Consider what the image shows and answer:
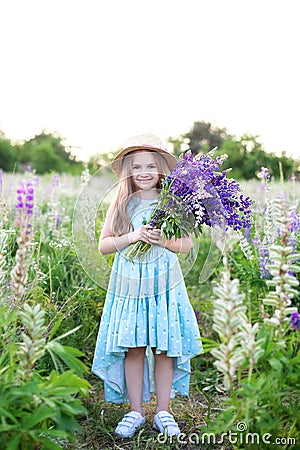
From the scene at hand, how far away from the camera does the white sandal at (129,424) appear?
3051mm

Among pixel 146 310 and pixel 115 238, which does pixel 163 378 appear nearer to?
pixel 146 310

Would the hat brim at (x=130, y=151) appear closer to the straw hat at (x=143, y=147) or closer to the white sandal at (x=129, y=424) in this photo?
the straw hat at (x=143, y=147)

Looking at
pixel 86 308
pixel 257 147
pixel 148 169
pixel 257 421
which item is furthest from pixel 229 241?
pixel 257 147

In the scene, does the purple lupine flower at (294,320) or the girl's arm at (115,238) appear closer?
the purple lupine flower at (294,320)

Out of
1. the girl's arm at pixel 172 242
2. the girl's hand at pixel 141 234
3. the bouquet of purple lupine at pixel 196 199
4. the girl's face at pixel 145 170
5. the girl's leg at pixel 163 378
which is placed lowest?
the girl's leg at pixel 163 378

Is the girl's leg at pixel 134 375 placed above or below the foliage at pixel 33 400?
below

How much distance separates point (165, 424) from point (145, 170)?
53.7 inches

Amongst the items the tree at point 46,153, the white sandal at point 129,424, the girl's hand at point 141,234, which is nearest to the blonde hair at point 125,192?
the girl's hand at point 141,234

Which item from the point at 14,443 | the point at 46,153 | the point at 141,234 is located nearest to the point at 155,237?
the point at 141,234

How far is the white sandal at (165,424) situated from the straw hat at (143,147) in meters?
1.34

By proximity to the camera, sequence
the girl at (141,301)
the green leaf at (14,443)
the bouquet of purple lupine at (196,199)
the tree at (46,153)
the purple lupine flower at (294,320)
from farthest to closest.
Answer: the tree at (46,153), the girl at (141,301), the bouquet of purple lupine at (196,199), the purple lupine flower at (294,320), the green leaf at (14,443)

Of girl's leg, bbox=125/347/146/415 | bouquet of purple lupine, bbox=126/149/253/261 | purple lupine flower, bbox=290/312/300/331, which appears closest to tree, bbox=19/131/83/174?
girl's leg, bbox=125/347/146/415

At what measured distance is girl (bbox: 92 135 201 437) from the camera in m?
3.09

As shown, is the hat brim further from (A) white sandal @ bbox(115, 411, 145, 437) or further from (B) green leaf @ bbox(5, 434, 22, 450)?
(B) green leaf @ bbox(5, 434, 22, 450)
